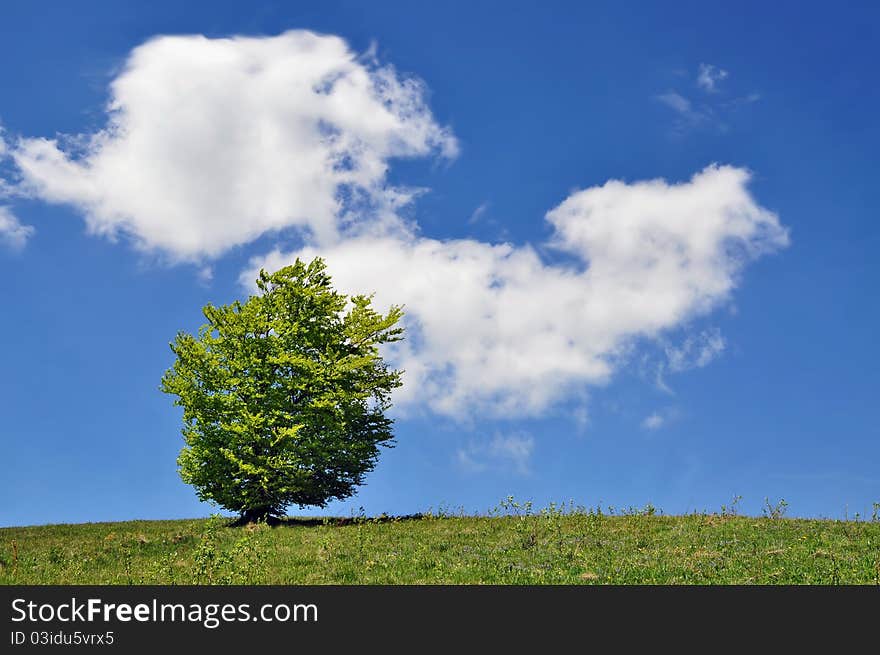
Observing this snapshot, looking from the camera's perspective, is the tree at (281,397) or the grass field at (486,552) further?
the tree at (281,397)

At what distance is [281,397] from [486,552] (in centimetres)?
1416

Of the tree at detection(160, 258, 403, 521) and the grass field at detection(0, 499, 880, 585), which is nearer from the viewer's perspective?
the grass field at detection(0, 499, 880, 585)

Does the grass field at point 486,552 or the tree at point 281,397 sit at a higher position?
the tree at point 281,397

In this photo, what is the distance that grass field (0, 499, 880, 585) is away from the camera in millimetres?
17656

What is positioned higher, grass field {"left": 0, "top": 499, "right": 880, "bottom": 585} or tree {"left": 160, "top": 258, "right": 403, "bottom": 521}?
tree {"left": 160, "top": 258, "right": 403, "bottom": 521}

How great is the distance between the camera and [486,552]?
68.6 feet

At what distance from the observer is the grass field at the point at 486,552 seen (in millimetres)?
17656

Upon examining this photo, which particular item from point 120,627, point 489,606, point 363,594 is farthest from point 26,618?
point 489,606

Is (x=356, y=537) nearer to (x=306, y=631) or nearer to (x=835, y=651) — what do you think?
(x=306, y=631)

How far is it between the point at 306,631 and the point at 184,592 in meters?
2.32

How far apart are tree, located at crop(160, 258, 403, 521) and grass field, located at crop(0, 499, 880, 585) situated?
7.87 ft

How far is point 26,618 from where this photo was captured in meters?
12.9

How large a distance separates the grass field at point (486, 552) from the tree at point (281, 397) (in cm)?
240

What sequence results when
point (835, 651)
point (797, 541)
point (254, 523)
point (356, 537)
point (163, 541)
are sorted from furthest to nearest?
point (254, 523), point (163, 541), point (356, 537), point (797, 541), point (835, 651)
